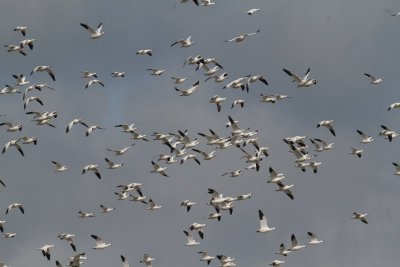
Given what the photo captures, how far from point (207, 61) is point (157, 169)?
6.54 metres

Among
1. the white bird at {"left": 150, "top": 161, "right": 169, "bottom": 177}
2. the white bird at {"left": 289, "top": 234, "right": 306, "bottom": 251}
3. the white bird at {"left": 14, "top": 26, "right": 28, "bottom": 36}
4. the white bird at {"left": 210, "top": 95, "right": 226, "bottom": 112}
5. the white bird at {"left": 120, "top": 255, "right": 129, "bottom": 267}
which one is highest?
the white bird at {"left": 14, "top": 26, "right": 28, "bottom": 36}

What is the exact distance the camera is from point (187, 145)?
81812 millimetres

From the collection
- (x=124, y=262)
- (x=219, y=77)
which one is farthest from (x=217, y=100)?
(x=124, y=262)

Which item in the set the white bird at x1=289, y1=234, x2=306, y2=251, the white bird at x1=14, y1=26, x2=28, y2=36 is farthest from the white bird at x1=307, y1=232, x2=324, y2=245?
the white bird at x1=14, y1=26, x2=28, y2=36

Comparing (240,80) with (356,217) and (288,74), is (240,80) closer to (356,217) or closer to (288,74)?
(288,74)

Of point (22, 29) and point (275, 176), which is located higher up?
point (22, 29)

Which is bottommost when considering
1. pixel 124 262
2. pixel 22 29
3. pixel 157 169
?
pixel 124 262

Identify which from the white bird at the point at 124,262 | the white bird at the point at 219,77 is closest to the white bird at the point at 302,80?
the white bird at the point at 219,77

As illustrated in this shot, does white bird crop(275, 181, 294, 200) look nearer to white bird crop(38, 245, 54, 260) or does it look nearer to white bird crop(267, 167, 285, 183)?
white bird crop(267, 167, 285, 183)

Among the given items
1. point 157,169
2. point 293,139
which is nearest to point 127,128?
point 157,169

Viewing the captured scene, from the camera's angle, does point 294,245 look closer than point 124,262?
Yes

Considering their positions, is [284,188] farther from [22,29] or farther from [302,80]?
[22,29]

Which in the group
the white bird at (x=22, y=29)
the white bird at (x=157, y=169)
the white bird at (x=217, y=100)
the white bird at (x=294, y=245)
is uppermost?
the white bird at (x=22, y=29)

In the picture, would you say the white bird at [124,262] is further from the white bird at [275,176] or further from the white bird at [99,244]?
the white bird at [275,176]
